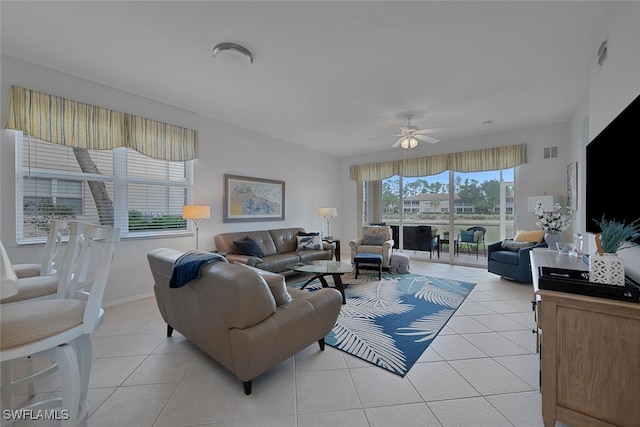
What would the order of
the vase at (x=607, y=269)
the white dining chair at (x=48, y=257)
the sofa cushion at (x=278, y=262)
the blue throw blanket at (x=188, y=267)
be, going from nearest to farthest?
the vase at (x=607, y=269), the blue throw blanket at (x=188, y=267), the white dining chair at (x=48, y=257), the sofa cushion at (x=278, y=262)

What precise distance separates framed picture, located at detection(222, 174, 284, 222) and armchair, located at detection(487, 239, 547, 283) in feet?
13.5

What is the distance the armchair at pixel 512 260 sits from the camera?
162 inches

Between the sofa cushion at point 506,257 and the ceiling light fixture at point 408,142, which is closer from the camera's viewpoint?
the ceiling light fixture at point 408,142

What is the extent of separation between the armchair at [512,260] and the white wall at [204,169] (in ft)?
12.5

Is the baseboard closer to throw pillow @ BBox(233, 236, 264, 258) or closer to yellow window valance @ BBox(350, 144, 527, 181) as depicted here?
throw pillow @ BBox(233, 236, 264, 258)

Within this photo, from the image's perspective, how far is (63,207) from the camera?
9.88 ft

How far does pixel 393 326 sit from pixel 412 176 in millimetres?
4366

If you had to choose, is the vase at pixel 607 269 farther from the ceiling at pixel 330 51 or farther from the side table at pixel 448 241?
the side table at pixel 448 241

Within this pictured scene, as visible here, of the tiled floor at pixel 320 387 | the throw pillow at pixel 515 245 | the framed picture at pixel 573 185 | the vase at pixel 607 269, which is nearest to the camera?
the vase at pixel 607 269

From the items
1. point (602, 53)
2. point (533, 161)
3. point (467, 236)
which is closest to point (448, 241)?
point (467, 236)

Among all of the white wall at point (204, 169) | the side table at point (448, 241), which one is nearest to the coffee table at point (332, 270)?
the white wall at point (204, 169)

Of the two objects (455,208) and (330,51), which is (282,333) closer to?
(330,51)

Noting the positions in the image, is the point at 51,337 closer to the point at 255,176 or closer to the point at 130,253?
the point at 130,253

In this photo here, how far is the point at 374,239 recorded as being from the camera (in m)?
5.52
